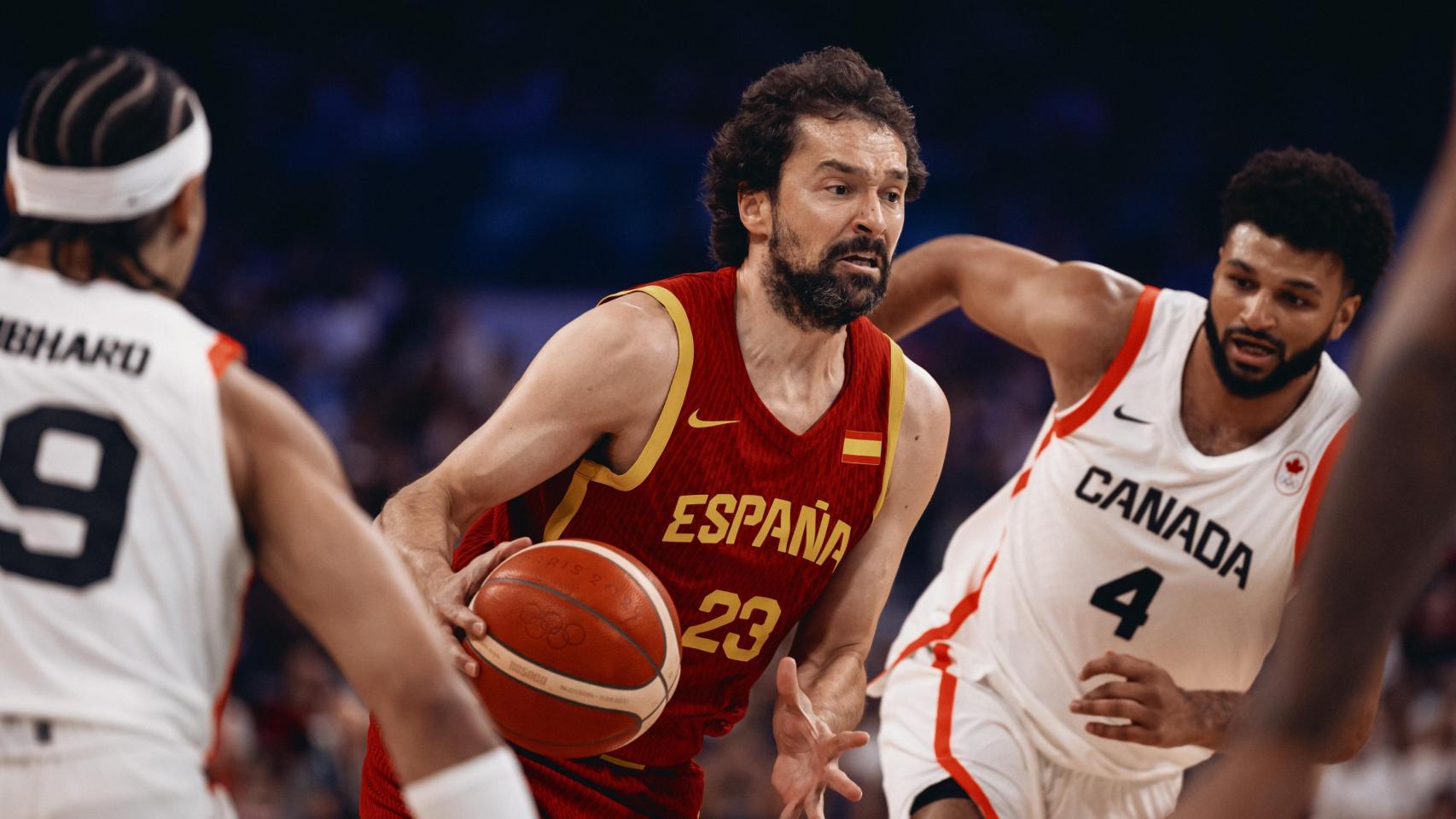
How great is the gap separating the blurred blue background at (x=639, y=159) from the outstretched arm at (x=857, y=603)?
13.2 feet

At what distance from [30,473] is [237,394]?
0.31 meters

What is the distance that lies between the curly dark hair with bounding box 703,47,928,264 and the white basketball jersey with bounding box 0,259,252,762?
216 cm

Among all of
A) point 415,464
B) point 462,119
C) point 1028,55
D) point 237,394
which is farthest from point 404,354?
point 237,394

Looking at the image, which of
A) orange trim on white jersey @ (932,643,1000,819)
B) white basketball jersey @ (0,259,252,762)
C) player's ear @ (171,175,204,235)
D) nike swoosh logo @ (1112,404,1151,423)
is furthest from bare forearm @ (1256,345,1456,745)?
nike swoosh logo @ (1112,404,1151,423)

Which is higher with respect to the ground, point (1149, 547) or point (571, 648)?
point (1149, 547)

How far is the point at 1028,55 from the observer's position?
13.2 meters

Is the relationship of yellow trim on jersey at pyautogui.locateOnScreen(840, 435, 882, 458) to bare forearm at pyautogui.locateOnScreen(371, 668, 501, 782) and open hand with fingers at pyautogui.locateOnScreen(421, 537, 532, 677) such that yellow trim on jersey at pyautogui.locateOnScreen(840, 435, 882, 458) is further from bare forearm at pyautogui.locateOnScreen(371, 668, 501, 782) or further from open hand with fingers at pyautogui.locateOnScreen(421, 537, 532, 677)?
bare forearm at pyautogui.locateOnScreen(371, 668, 501, 782)

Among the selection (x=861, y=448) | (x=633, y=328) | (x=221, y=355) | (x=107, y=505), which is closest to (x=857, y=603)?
(x=861, y=448)

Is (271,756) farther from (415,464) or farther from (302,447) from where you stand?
(302,447)

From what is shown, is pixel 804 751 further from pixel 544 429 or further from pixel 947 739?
pixel 544 429

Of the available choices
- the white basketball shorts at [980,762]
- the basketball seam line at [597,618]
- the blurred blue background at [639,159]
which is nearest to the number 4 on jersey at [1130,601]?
Result: the white basketball shorts at [980,762]

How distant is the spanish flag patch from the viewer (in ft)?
12.9

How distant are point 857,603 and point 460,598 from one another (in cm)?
119

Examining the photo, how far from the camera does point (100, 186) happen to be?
227 cm
